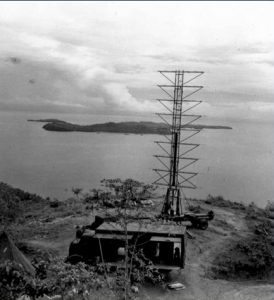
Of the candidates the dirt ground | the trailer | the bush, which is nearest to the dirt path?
the dirt ground

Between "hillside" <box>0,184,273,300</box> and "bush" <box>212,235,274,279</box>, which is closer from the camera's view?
"hillside" <box>0,184,273,300</box>

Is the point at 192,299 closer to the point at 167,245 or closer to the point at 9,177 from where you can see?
the point at 167,245

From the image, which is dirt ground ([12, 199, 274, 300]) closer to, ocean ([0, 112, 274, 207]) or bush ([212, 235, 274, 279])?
bush ([212, 235, 274, 279])

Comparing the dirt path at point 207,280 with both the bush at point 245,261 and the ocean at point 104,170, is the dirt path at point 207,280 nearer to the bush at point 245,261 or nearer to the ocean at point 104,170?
the bush at point 245,261

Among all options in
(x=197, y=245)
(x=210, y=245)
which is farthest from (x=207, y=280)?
(x=210, y=245)

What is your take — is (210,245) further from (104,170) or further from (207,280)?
(104,170)

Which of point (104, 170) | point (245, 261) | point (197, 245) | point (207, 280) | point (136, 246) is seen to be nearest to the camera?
point (136, 246)

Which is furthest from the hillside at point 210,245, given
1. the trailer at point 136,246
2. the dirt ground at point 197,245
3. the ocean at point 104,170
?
the ocean at point 104,170

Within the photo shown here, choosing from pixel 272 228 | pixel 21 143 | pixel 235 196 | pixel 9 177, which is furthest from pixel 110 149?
pixel 272 228
